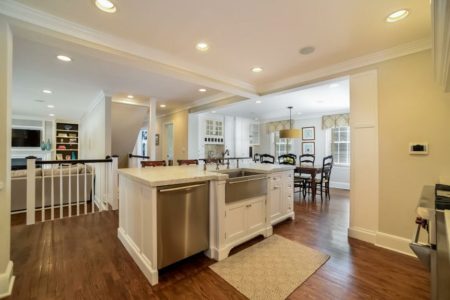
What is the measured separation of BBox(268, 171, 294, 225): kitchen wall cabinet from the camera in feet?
9.99

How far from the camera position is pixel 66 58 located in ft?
8.79

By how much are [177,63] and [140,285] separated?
275 centimetres

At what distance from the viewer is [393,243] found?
8.13 feet

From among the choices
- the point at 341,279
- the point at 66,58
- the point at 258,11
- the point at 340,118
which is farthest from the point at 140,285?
the point at 340,118

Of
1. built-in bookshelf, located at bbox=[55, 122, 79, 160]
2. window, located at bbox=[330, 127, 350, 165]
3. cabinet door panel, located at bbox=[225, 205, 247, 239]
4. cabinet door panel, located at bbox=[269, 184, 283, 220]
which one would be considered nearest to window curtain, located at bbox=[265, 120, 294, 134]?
window, located at bbox=[330, 127, 350, 165]

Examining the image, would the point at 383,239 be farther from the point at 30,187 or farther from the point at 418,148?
the point at 30,187

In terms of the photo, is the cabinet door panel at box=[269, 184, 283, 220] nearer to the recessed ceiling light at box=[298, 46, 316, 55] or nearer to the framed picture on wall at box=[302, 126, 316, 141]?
the recessed ceiling light at box=[298, 46, 316, 55]

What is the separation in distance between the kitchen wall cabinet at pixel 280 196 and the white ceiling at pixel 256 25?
72.4 inches

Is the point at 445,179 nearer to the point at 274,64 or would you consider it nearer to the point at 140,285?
the point at 274,64

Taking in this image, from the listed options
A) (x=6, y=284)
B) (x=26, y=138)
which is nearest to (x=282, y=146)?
(x=6, y=284)

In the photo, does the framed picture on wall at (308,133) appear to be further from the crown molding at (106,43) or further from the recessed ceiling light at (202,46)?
the recessed ceiling light at (202,46)

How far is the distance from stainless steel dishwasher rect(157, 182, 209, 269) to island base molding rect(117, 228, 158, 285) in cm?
9

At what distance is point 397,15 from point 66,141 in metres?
10.9

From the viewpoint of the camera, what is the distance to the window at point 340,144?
6345mm
